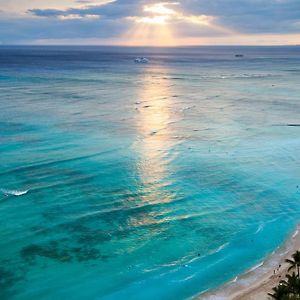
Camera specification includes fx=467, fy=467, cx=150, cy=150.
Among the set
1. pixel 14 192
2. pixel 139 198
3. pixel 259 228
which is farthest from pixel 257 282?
pixel 14 192

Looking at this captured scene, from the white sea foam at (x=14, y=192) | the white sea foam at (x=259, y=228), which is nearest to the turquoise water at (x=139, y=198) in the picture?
the white sea foam at (x=259, y=228)

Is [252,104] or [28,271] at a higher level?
[252,104]

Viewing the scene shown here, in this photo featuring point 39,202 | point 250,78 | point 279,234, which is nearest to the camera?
point 279,234

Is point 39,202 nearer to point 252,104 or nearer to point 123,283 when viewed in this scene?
point 123,283

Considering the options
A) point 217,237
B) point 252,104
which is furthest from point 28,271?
point 252,104

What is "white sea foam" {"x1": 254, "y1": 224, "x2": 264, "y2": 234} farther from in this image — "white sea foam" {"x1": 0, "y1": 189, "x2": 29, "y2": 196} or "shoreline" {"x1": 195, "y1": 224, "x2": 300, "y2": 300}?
"white sea foam" {"x1": 0, "y1": 189, "x2": 29, "y2": 196}

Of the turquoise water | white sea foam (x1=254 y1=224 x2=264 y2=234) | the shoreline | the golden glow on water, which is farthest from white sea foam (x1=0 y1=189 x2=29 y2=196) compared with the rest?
white sea foam (x1=254 y1=224 x2=264 y2=234)
